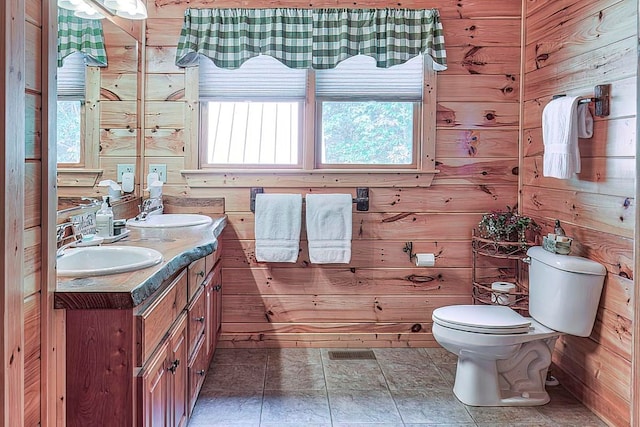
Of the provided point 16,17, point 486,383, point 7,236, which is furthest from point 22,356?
point 486,383

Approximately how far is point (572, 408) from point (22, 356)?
7.59 feet

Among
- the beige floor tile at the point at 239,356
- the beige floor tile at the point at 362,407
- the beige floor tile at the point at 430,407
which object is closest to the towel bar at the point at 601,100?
the beige floor tile at the point at 430,407

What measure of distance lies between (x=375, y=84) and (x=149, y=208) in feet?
4.85

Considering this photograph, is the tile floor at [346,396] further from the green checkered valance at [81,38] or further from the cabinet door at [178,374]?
the green checkered valance at [81,38]

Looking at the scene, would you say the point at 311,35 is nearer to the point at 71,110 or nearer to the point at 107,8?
the point at 107,8

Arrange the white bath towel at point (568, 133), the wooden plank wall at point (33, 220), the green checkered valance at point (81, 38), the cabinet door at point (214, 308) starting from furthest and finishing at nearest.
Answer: the cabinet door at point (214, 308) < the white bath towel at point (568, 133) < the green checkered valance at point (81, 38) < the wooden plank wall at point (33, 220)

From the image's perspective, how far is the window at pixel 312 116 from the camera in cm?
313

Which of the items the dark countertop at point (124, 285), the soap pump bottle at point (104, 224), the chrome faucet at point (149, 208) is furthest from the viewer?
the chrome faucet at point (149, 208)

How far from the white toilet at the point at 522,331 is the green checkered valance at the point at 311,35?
1.35 metres

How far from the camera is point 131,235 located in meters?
2.29

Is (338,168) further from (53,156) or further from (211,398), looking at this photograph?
(53,156)

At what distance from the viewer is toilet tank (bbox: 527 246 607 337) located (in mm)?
2334

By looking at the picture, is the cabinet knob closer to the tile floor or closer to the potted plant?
the tile floor

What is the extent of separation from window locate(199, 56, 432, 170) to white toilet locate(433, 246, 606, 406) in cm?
102
